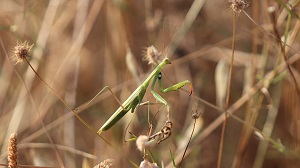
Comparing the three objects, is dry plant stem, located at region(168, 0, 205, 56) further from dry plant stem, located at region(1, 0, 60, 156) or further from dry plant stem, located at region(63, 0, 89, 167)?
dry plant stem, located at region(1, 0, 60, 156)

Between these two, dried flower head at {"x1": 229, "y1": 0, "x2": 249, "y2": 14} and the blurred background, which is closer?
dried flower head at {"x1": 229, "y1": 0, "x2": 249, "y2": 14}

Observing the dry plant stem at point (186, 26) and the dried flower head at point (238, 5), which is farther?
the dry plant stem at point (186, 26)

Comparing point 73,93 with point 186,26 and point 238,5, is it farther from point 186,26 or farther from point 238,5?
point 238,5

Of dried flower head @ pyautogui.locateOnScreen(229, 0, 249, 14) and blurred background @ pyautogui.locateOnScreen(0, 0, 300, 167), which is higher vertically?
blurred background @ pyautogui.locateOnScreen(0, 0, 300, 167)

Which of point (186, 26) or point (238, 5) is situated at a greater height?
point (186, 26)

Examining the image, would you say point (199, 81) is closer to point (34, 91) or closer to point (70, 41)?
point (70, 41)

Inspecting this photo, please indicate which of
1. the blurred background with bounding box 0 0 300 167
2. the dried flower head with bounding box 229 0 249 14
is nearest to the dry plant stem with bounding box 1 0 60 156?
the blurred background with bounding box 0 0 300 167

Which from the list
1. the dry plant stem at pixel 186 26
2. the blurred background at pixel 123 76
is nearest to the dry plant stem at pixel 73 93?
the blurred background at pixel 123 76

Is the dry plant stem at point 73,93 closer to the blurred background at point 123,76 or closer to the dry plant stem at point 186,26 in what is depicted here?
the blurred background at point 123,76

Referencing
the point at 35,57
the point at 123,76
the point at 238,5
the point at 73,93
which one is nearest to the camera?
the point at 238,5

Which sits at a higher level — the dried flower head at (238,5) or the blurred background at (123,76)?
the blurred background at (123,76)

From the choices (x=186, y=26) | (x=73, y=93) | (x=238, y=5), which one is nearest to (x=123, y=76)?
(x=73, y=93)
